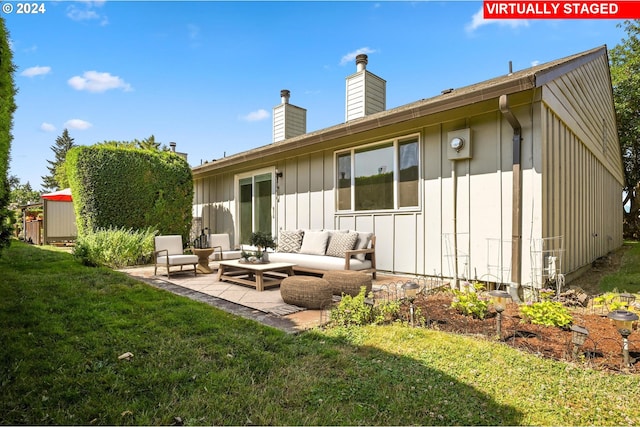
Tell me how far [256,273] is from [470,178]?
3.67m

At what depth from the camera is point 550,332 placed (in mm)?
3215

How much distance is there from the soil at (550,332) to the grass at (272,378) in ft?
0.61

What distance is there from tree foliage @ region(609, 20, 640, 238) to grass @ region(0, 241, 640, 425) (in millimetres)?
17768

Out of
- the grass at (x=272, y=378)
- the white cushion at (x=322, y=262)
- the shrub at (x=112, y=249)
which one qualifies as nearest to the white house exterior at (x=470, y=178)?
the white cushion at (x=322, y=262)

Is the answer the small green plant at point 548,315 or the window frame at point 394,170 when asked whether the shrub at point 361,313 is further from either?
the window frame at point 394,170

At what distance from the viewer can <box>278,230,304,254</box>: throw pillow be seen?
23.4 feet

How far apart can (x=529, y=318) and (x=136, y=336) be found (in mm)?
3881

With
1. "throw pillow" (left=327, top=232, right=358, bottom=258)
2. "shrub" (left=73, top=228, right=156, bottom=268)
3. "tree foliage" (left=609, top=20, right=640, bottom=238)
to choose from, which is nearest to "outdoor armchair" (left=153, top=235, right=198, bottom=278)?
"shrub" (left=73, top=228, right=156, bottom=268)

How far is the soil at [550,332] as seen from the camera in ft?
8.75

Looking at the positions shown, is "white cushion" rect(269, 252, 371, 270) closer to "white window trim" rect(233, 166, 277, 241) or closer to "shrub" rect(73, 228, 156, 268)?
"white window trim" rect(233, 166, 277, 241)

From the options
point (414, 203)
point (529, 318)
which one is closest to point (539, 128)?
point (414, 203)

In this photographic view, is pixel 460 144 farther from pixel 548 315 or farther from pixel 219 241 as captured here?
pixel 219 241

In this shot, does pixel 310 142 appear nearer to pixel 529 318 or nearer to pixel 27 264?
pixel 529 318

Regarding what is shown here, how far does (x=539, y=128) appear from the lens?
4.52 meters
